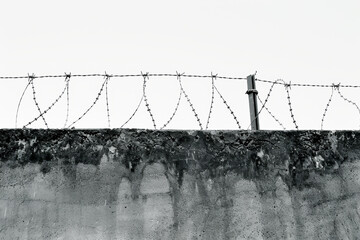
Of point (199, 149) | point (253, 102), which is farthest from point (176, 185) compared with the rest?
point (253, 102)

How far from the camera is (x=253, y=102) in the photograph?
468cm

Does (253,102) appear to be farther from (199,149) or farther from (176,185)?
(176,185)

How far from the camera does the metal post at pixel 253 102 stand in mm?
4457

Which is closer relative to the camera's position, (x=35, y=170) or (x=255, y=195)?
(x=35, y=170)

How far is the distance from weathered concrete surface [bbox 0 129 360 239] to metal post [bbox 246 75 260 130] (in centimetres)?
34

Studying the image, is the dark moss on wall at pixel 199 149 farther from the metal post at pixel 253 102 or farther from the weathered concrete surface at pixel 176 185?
the metal post at pixel 253 102

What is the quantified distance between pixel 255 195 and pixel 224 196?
0.82 feet

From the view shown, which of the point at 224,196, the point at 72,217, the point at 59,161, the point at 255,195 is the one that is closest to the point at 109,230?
the point at 72,217

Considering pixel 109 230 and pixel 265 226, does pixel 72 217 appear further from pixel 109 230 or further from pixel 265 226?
pixel 265 226

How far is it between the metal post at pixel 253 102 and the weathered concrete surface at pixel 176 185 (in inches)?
13.3

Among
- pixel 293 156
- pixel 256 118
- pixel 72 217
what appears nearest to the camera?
pixel 72 217

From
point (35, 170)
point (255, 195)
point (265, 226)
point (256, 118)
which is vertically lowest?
point (265, 226)

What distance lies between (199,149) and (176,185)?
34 centimetres

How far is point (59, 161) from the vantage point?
371cm
